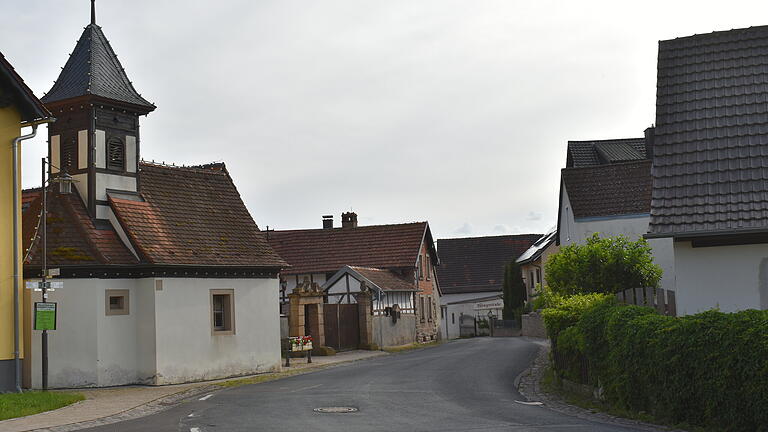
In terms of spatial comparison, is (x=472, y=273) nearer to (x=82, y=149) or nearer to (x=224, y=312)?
(x=224, y=312)

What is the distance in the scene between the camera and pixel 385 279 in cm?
4588

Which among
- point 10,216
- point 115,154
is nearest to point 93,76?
point 115,154

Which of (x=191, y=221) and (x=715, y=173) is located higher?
(x=191, y=221)

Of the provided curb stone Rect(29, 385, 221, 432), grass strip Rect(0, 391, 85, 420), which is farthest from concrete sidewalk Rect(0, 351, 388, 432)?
grass strip Rect(0, 391, 85, 420)

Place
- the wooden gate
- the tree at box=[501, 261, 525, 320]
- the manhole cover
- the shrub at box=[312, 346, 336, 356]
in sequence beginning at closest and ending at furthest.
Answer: the manhole cover, the shrub at box=[312, 346, 336, 356], the wooden gate, the tree at box=[501, 261, 525, 320]

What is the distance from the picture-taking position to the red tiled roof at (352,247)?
49750 mm

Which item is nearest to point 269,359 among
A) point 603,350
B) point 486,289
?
point 603,350

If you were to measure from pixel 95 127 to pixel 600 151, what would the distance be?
30.4 meters

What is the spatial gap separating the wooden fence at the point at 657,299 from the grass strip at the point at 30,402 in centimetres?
1223

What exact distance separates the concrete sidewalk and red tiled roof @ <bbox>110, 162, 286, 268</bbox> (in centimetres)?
376

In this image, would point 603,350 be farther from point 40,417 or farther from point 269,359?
point 269,359

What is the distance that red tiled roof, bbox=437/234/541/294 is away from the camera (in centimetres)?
7319

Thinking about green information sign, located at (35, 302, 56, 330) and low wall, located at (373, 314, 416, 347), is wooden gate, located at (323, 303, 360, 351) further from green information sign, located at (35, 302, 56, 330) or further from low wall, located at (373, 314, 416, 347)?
green information sign, located at (35, 302, 56, 330)

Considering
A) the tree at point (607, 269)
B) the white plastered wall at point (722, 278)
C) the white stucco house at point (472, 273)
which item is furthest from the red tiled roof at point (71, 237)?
the white stucco house at point (472, 273)
